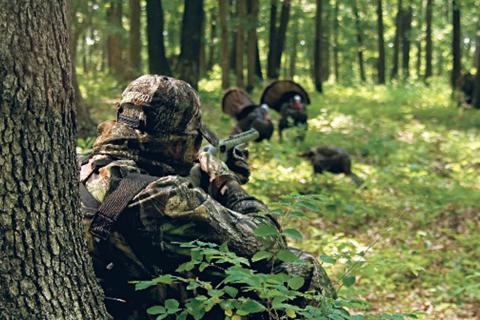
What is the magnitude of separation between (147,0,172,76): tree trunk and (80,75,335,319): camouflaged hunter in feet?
39.1

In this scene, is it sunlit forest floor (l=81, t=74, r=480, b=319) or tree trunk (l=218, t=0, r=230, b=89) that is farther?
tree trunk (l=218, t=0, r=230, b=89)

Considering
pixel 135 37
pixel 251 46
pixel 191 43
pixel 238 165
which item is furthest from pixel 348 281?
pixel 251 46

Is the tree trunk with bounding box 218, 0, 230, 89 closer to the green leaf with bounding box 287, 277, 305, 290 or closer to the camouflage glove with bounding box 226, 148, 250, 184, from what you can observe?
the camouflage glove with bounding box 226, 148, 250, 184

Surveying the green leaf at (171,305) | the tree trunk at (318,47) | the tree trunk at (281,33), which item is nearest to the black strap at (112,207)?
the green leaf at (171,305)

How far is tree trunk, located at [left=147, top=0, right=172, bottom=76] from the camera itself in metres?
15.1

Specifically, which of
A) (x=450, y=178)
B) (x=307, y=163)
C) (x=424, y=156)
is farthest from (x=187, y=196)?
(x=424, y=156)

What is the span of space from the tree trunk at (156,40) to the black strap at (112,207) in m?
12.5

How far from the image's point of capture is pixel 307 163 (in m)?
10.9

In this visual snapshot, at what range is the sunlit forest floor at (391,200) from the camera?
614cm

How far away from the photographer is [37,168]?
2.36m

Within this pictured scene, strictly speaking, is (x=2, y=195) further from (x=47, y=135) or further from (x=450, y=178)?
(x=450, y=178)

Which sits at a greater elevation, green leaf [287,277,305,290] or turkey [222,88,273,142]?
green leaf [287,277,305,290]

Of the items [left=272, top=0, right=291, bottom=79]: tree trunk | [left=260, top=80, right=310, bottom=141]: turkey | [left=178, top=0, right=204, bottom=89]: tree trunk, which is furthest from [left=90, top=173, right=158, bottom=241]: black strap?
[left=272, top=0, right=291, bottom=79]: tree trunk

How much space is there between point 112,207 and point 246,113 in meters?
9.28
